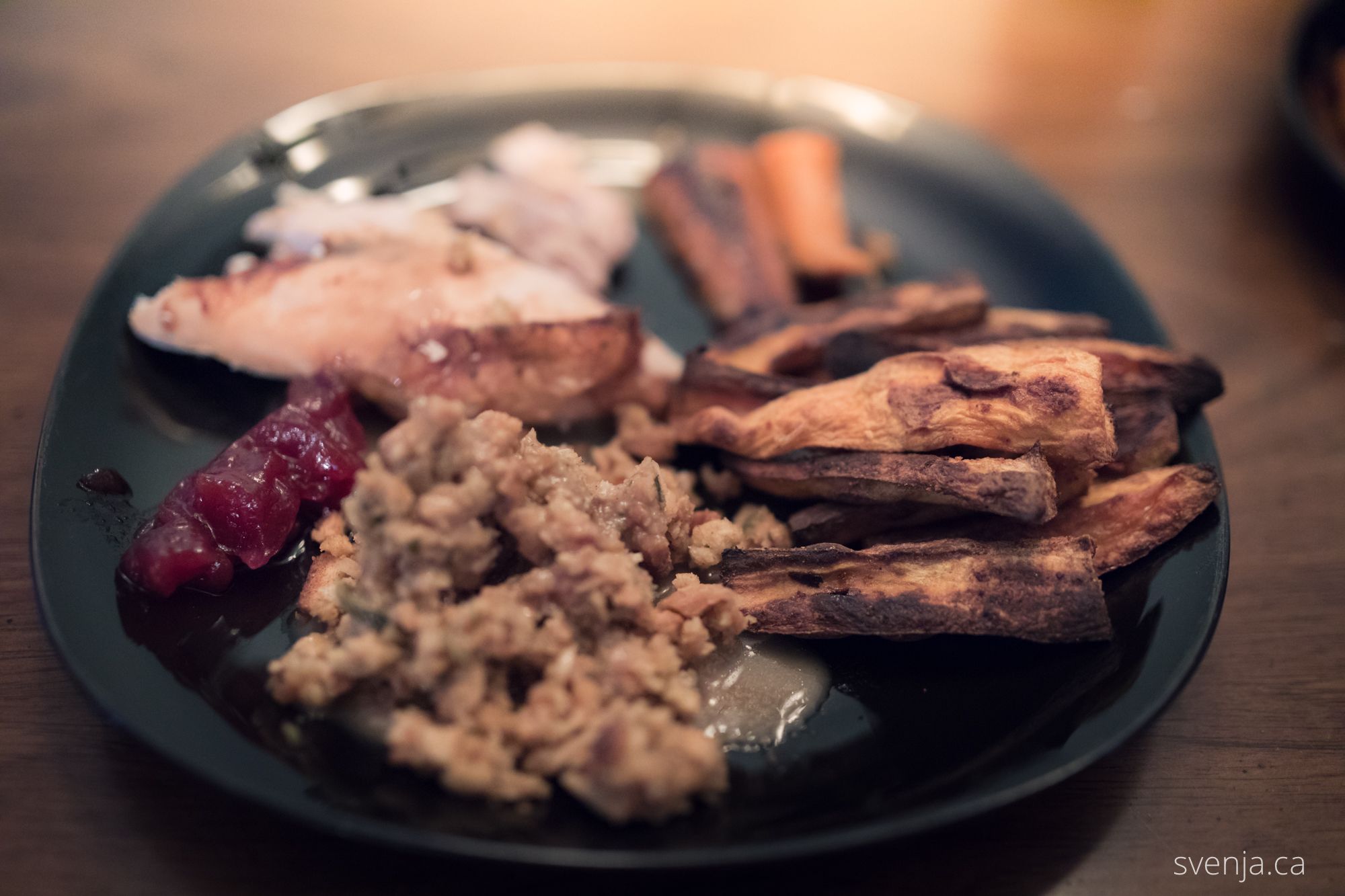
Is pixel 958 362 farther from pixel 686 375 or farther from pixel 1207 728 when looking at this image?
pixel 1207 728

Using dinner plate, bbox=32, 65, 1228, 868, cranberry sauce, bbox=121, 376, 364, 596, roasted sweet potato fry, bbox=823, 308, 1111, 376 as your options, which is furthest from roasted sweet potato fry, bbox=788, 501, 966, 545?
cranberry sauce, bbox=121, 376, 364, 596

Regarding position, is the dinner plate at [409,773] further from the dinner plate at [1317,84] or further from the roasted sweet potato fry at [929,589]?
the dinner plate at [1317,84]

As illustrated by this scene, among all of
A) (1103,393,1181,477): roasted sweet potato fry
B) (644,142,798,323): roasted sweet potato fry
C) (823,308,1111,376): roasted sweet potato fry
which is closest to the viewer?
(1103,393,1181,477): roasted sweet potato fry

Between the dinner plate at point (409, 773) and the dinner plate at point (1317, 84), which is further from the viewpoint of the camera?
the dinner plate at point (1317, 84)

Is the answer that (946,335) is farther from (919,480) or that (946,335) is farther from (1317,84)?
(1317,84)

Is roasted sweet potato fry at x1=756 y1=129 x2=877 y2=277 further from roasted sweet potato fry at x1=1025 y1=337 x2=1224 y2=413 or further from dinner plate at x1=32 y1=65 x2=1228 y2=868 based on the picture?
roasted sweet potato fry at x1=1025 y1=337 x2=1224 y2=413

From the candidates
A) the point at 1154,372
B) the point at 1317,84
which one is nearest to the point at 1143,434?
the point at 1154,372

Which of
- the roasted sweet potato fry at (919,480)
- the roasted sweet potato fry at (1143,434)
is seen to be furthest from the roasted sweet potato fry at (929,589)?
the roasted sweet potato fry at (1143,434)
